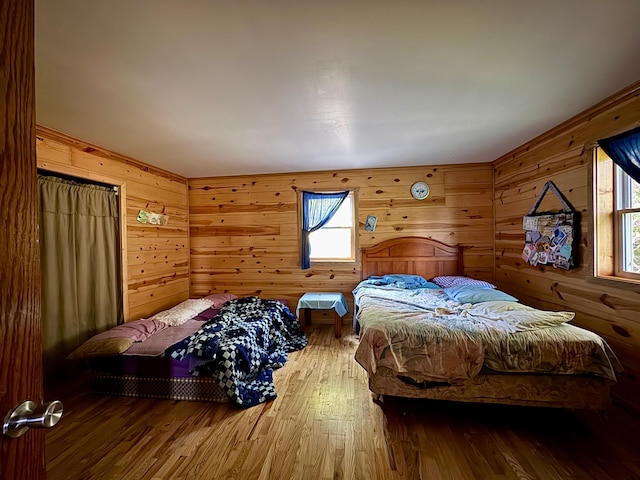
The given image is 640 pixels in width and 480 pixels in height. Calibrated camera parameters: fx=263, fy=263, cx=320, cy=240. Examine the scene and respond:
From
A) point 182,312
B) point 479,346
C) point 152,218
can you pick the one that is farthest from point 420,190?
point 152,218

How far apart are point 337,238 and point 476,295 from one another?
206 cm

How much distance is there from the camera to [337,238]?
13.6ft

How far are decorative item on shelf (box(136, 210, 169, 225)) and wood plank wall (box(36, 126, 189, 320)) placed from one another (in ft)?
0.19

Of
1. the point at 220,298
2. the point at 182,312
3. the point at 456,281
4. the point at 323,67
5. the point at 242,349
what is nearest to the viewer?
the point at 323,67

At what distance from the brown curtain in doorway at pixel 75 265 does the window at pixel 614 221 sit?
4.71m

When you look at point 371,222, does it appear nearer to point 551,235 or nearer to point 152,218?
point 551,235

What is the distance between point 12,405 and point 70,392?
260cm

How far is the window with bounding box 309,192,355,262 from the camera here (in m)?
4.09

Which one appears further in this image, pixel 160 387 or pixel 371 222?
pixel 371 222

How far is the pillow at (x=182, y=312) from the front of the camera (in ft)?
9.58

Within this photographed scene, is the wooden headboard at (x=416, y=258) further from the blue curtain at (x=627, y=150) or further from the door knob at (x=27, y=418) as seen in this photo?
the door knob at (x=27, y=418)

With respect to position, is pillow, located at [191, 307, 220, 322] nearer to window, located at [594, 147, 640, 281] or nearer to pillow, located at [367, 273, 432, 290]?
pillow, located at [367, 273, 432, 290]

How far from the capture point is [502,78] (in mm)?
1722

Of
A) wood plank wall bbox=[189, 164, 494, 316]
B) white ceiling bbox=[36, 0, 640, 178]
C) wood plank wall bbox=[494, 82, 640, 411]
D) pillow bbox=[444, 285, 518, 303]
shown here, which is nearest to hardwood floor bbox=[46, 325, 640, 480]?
wood plank wall bbox=[494, 82, 640, 411]
